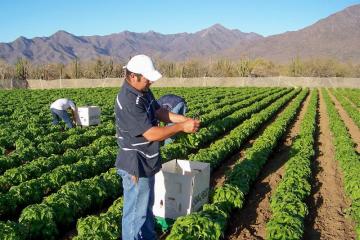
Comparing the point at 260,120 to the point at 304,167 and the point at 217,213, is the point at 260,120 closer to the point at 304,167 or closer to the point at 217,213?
the point at 304,167

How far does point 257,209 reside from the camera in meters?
8.32

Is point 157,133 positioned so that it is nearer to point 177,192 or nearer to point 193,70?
point 177,192

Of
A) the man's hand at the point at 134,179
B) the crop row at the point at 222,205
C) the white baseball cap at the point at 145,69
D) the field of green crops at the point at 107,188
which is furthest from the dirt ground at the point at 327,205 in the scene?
the white baseball cap at the point at 145,69

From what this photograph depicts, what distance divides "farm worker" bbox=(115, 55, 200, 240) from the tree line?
288ft

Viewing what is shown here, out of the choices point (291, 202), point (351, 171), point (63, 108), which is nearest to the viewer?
point (291, 202)

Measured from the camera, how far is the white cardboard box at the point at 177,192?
21.5 feet

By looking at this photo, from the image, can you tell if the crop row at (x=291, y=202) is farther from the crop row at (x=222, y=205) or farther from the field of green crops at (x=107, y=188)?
the crop row at (x=222, y=205)

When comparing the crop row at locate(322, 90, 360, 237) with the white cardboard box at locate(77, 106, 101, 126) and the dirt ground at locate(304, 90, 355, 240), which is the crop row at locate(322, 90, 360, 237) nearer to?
the dirt ground at locate(304, 90, 355, 240)

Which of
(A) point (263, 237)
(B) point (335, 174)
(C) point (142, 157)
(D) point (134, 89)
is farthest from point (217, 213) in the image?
(B) point (335, 174)

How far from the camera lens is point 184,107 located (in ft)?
40.8

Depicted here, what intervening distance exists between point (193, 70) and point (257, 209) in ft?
333

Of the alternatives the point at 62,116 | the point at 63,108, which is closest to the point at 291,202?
the point at 63,108

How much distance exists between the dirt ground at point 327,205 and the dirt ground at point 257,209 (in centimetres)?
83

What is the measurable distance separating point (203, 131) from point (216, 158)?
3.85 m
